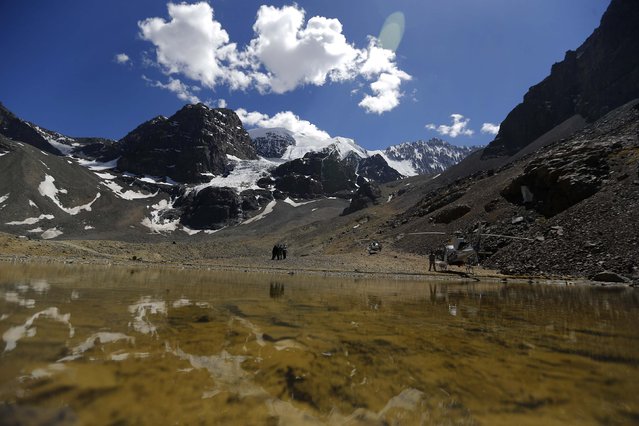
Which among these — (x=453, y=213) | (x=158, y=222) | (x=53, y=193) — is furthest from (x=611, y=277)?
(x=53, y=193)

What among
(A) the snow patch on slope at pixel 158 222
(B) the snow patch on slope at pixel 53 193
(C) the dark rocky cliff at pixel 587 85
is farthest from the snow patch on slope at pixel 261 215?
(C) the dark rocky cliff at pixel 587 85

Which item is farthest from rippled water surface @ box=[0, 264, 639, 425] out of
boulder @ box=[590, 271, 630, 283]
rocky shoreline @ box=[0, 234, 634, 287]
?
rocky shoreline @ box=[0, 234, 634, 287]

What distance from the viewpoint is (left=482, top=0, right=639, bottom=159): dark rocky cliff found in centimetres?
10506

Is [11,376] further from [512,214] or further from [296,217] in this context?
[296,217]

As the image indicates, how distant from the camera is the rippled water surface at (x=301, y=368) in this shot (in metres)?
3.99

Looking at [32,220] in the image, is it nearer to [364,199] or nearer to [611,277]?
[364,199]

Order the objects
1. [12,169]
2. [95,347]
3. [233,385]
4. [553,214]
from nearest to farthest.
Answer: [233,385] → [95,347] → [553,214] → [12,169]

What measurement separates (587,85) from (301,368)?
474ft

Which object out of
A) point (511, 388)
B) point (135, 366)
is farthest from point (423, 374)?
point (135, 366)

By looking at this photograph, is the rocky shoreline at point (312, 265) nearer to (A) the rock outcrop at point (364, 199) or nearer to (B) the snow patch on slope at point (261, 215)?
(A) the rock outcrop at point (364, 199)

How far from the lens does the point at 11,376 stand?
4344 mm

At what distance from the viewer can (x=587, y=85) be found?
117 meters

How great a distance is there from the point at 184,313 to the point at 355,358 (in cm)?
515

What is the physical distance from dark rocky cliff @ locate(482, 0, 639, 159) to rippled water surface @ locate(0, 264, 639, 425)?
122 meters
